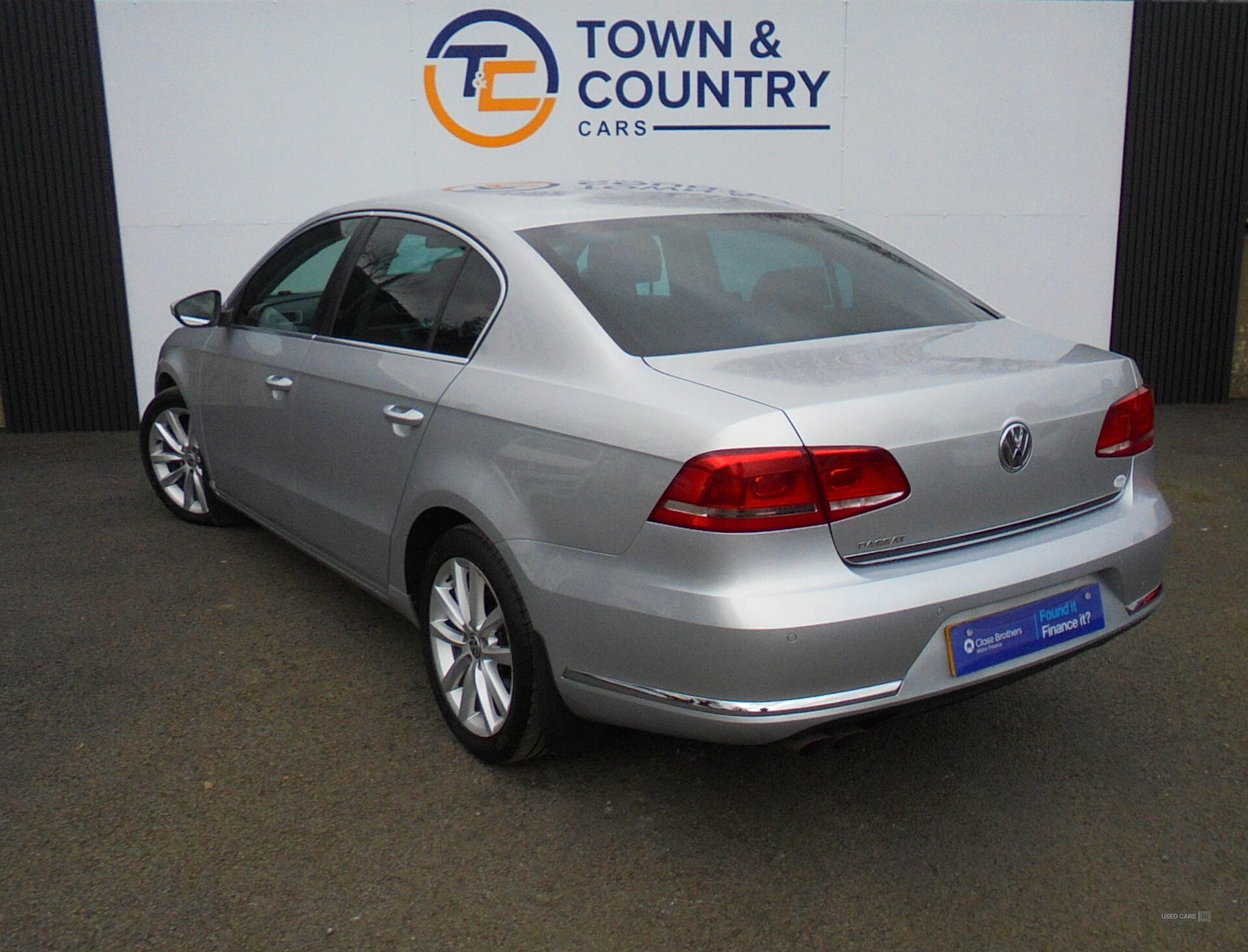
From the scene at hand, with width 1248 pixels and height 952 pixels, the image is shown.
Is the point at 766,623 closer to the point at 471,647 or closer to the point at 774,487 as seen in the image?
the point at 774,487

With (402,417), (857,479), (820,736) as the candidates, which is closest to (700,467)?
(857,479)

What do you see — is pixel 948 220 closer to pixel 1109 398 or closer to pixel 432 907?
pixel 1109 398

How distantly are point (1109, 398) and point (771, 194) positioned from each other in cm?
556

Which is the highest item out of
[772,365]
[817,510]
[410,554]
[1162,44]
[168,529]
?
[1162,44]

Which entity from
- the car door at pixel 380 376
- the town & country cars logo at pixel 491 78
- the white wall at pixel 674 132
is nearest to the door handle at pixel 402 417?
the car door at pixel 380 376

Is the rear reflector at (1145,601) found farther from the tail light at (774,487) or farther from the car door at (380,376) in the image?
the car door at (380,376)

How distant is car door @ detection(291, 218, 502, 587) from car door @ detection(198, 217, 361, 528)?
0.14 m

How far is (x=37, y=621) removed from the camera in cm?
→ 447

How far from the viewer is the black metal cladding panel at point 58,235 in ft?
25.1

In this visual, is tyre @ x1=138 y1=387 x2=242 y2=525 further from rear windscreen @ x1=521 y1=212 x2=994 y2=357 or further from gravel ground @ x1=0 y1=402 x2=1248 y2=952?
rear windscreen @ x1=521 y1=212 x2=994 y2=357

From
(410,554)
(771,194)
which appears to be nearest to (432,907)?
(410,554)

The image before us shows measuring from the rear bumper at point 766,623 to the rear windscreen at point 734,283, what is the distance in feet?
2.03

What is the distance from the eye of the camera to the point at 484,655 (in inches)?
127

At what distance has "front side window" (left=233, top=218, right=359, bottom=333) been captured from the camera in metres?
4.25
